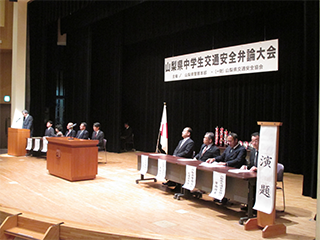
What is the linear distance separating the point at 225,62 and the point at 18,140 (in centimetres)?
603

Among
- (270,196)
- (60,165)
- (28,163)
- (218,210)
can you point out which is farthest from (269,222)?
(28,163)

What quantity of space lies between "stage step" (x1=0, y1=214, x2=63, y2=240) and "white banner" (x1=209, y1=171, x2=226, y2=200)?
6.20 feet

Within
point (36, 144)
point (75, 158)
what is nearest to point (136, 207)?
point (75, 158)

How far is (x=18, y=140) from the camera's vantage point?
367 inches

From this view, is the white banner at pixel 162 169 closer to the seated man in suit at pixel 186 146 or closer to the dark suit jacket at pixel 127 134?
the seated man in suit at pixel 186 146

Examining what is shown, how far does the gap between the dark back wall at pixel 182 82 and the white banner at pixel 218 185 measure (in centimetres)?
191

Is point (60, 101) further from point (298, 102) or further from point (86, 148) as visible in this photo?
point (298, 102)

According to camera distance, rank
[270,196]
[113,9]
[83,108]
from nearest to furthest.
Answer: [270,196] < [113,9] < [83,108]

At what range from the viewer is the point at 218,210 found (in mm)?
4246

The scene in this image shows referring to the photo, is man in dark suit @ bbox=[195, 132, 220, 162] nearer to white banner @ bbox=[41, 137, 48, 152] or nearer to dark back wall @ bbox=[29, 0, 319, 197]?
dark back wall @ bbox=[29, 0, 319, 197]

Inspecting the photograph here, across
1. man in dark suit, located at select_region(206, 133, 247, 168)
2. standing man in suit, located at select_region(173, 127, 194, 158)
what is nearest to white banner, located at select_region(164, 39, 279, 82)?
standing man in suit, located at select_region(173, 127, 194, 158)

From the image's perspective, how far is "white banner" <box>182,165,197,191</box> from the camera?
438 centimetres

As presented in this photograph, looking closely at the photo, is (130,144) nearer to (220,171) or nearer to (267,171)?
(220,171)

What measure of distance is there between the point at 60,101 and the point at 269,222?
38.7ft
